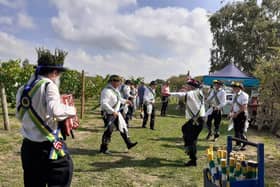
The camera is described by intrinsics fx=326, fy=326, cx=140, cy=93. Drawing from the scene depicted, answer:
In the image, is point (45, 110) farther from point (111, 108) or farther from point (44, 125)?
point (111, 108)

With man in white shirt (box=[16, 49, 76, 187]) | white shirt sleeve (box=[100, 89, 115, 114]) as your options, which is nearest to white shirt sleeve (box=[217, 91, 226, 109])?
white shirt sleeve (box=[100, 89, 115, 114])

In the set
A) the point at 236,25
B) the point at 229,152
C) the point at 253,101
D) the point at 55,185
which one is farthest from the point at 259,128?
the point at 236,25

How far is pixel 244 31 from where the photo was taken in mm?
30219

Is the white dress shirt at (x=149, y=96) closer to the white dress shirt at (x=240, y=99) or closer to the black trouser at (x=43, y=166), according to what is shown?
the white dress shirt at (x=240, y=99)

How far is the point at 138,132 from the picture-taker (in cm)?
1093

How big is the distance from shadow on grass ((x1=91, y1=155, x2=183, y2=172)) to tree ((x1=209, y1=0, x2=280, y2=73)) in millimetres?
24163

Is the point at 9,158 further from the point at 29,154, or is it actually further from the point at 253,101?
the point at 253,101

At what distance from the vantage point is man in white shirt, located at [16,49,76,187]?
116 inches

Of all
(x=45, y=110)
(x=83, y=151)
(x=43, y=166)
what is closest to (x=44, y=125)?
(x=45, y=110)

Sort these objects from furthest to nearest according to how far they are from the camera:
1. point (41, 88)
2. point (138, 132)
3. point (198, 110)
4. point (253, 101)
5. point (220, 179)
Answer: point (253, 101), point (138, 132), point (198, 110), point (220, 179), point (41, 88)

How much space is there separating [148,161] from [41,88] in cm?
433

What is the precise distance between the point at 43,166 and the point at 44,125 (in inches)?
15.5

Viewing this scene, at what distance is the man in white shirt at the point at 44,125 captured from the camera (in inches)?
116

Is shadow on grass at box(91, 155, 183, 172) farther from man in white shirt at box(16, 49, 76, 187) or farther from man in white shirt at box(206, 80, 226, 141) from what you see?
man in white shirt at box(206, 80, 226, 141)
